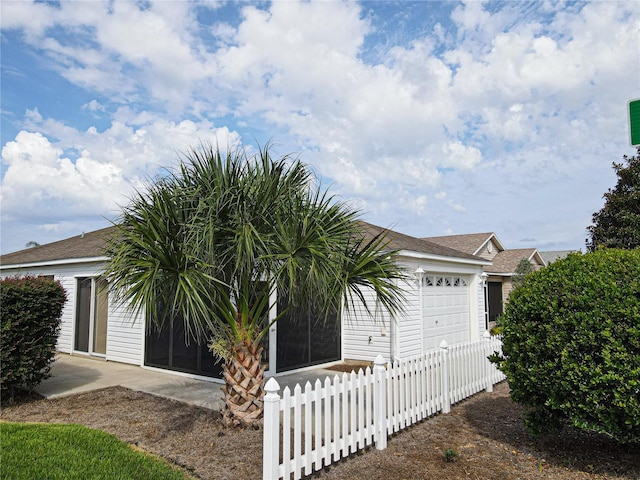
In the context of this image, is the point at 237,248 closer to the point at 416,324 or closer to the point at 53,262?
the point at 416,324

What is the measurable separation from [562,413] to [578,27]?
6.05 m

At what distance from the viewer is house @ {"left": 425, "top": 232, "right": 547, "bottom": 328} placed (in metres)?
20.5

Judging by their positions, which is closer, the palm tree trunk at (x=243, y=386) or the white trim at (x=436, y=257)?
the palm tree trunk at (x=243, y=386)

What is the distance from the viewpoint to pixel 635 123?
292cm

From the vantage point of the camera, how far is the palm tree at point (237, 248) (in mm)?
4316

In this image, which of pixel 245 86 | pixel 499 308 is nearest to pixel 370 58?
pixel 245 86

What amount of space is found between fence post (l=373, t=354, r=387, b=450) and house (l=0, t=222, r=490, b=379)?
2.60 metres

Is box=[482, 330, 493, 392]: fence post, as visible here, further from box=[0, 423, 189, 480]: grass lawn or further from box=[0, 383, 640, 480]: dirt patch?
box=[0, 423, 189, 480]: grass lawn

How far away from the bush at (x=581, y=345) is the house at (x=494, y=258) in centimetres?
1568

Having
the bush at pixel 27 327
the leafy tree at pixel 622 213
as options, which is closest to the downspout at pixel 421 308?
the leafy tree at pixel 622 213

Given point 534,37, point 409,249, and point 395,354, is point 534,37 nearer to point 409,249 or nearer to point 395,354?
point 409,249

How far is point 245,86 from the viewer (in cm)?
928

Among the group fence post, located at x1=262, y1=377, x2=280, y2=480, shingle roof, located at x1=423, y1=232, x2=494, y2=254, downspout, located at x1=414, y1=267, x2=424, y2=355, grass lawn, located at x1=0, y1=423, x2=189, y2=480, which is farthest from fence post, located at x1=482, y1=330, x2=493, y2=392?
shingle roof, located at x1=423, y1=232, x2=494, y2=254

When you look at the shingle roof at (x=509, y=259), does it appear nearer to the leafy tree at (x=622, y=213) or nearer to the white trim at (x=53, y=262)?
the leafy tree at (x=622, y=213)
